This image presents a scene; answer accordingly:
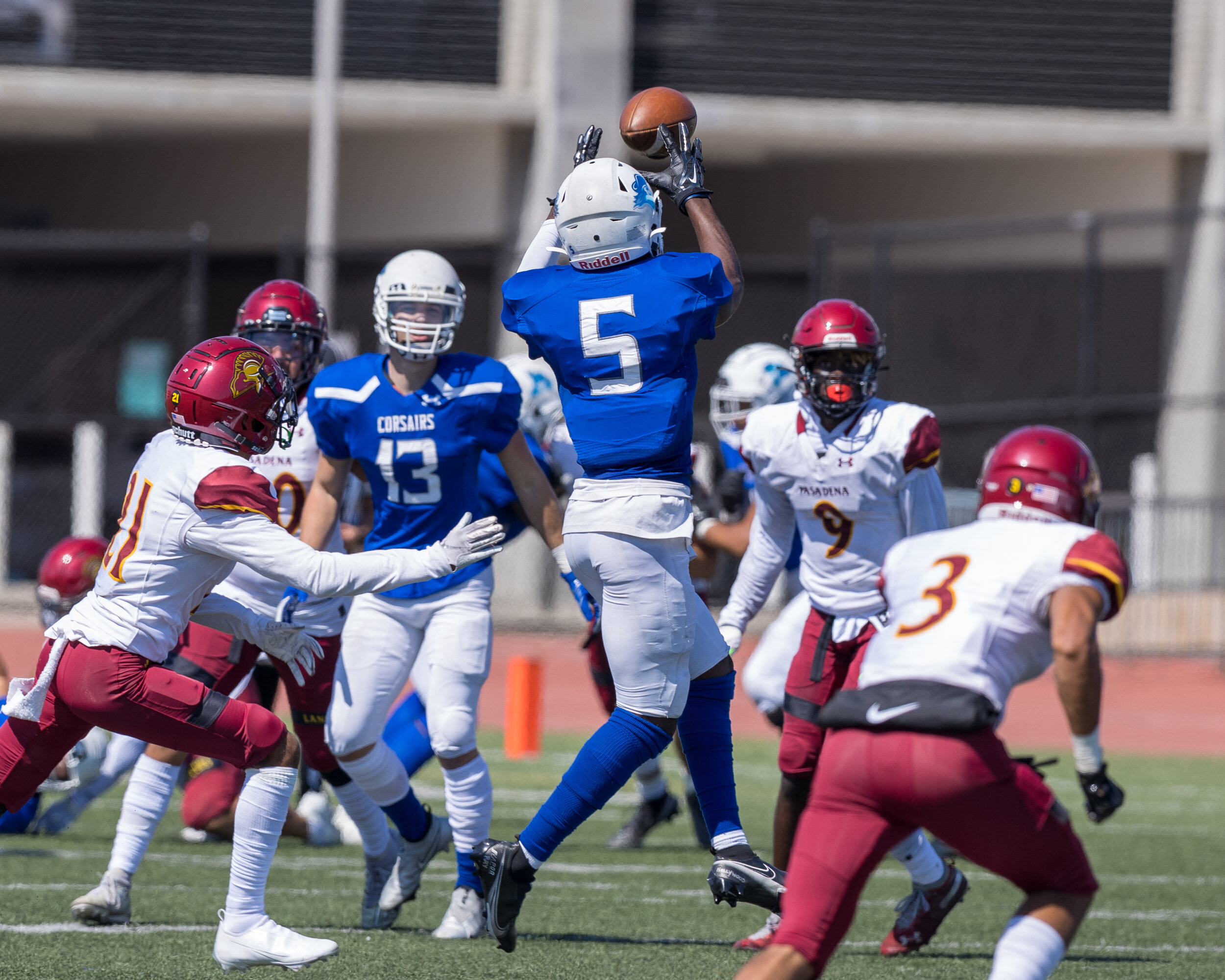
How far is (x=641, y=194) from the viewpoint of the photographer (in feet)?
16.3

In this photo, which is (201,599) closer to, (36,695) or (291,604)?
(36,695)

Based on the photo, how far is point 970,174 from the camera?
896 inches

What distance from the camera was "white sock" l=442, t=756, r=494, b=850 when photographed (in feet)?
18.8

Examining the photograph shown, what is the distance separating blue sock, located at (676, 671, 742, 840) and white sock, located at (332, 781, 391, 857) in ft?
4.17

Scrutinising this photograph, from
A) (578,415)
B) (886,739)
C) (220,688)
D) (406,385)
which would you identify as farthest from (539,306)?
(220,688)

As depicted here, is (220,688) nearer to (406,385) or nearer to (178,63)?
(406,385)

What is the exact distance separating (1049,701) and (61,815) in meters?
9.81

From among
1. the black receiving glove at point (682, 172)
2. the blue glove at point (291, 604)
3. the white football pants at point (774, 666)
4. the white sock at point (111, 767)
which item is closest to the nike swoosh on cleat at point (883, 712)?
the black receiving glove at point (682, 172)

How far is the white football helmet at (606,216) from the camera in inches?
194

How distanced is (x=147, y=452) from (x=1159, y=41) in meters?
18.5

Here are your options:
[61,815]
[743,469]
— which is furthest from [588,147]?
[61,815]

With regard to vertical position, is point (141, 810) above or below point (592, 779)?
below

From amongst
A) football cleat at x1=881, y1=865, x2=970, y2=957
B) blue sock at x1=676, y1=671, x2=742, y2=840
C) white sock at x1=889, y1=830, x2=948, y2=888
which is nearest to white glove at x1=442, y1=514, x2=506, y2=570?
blue sock at x1=676, y1=671, x2=742, y2=840

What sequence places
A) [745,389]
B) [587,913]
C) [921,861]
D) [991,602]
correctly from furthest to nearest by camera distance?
[745,389] < [587,913] < [921,861] < [991,602]
